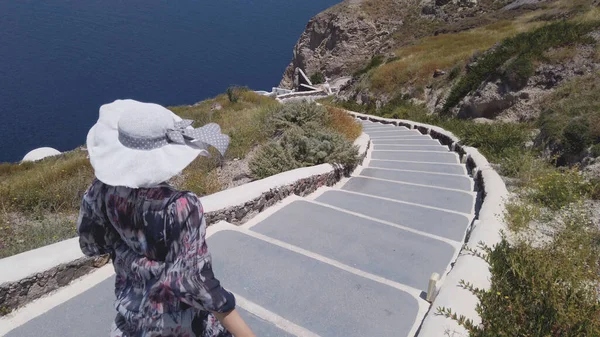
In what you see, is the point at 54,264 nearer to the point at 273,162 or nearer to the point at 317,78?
the point at 273,162

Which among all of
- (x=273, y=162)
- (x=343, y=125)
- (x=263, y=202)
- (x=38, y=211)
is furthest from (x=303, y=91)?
(x=263, y=202)

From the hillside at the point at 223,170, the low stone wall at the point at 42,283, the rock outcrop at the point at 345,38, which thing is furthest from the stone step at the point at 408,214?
the rock outcrop at the point at 345,38

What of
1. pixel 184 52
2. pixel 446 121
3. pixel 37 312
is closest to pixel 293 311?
pixel 37 312

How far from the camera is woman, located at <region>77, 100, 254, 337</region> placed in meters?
1.28

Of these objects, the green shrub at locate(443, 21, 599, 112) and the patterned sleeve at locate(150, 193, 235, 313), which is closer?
the patterned sleeve at locate(150, 193, 235, 313)

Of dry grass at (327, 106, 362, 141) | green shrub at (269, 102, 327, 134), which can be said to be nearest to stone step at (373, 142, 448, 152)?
dry grass at (327, 106, 362, 141)

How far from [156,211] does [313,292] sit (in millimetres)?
1555

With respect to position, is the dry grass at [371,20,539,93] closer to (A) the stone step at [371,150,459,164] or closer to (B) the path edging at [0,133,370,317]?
(A) the stone step at [371,150,459,164]

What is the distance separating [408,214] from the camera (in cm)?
433

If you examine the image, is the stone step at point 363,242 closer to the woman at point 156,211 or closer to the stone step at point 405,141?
the woman at point 156,211

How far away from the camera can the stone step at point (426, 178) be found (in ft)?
19.5

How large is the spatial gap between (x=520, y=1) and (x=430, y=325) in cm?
4458

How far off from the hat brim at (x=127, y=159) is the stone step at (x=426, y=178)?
5.21 m

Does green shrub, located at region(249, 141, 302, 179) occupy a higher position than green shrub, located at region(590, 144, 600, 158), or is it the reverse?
green shrub, located at region(590, 144, 600, 158)
